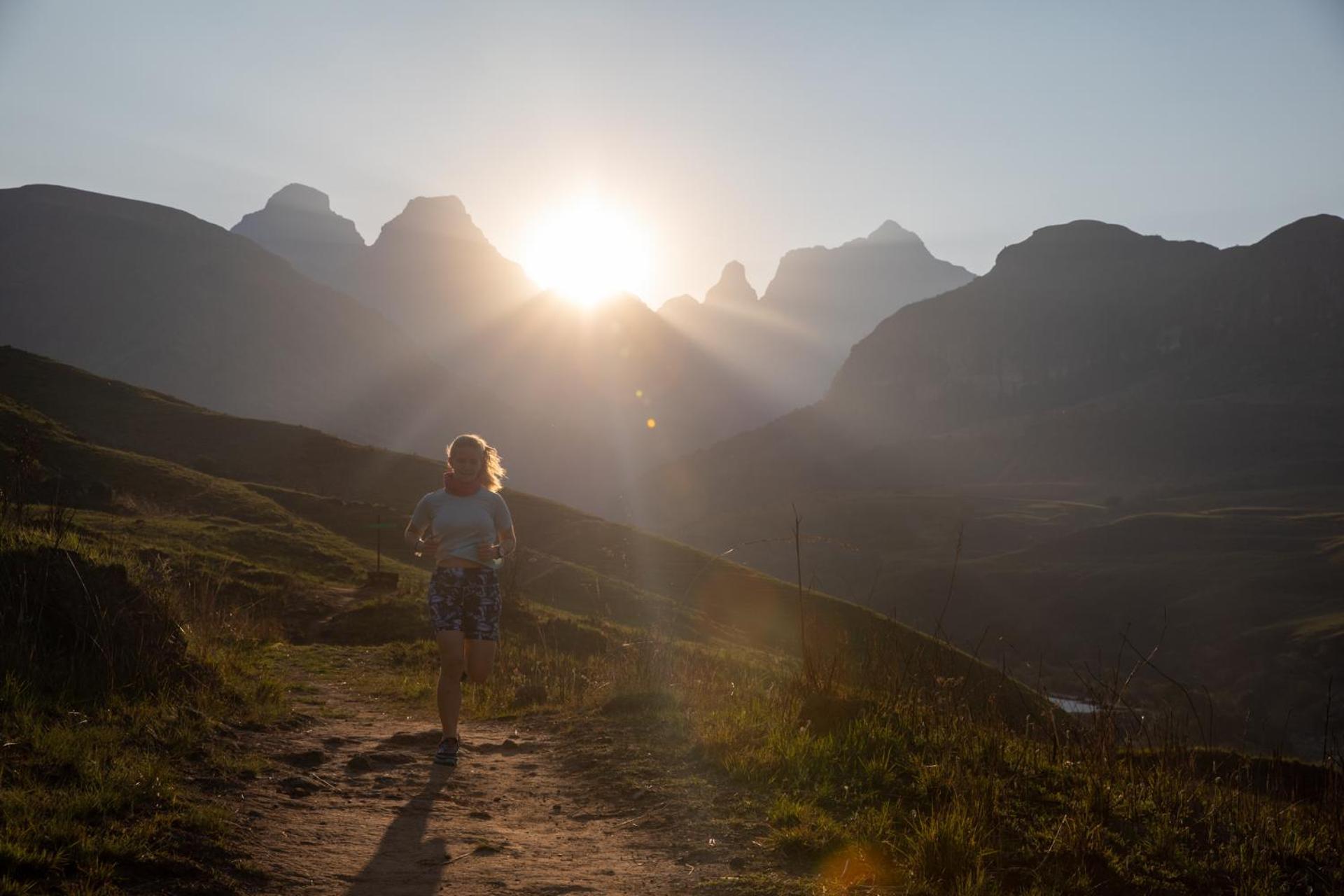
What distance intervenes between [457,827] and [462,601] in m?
1.98

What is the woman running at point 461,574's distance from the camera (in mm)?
6949

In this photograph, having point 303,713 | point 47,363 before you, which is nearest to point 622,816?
point 303,713

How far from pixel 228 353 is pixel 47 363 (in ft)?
504

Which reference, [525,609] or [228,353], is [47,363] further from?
[228,353]

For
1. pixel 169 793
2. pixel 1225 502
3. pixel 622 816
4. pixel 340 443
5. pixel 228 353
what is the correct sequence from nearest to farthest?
pixel 169 793
pixel 622 816
pixel 340 443
pixel 1225 502
pixel 228 353

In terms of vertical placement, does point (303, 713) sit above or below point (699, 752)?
below

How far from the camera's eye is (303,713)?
824cm

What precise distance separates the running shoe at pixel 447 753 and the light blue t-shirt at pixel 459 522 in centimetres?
142

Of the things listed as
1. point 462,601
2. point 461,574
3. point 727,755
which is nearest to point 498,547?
point 461,574

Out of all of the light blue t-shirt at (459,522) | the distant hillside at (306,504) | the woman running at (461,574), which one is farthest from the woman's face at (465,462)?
the distant hillside at (306,504)

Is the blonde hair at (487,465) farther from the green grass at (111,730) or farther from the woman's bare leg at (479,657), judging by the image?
the green grass at (111,730)

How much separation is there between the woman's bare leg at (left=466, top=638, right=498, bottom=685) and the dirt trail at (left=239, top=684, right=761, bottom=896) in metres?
0.71

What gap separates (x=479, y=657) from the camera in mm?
7070

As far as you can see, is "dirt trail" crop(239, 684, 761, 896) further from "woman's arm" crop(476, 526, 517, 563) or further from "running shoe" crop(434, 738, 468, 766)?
"woman's arm" crop(476, 526, 517, 563)
